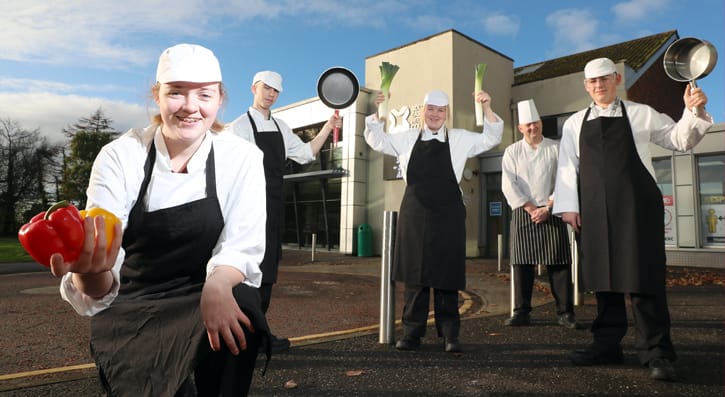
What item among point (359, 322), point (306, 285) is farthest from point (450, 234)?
point (306, 285)

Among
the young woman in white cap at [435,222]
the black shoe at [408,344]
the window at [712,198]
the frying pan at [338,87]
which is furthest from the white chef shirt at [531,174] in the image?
the window at [712,198]

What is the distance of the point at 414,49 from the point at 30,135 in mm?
38531

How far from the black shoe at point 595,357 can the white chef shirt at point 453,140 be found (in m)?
1.56

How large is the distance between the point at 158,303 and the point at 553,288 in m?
4.33

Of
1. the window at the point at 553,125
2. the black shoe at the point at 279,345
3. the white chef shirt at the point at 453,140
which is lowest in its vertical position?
the black shoe at the point at 279,345

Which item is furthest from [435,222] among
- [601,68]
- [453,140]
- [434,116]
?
[601,68]

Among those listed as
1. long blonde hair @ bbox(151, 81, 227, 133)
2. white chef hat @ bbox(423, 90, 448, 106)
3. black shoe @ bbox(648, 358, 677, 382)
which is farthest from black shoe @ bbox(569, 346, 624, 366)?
long blonde hair @ bbox(151, 81, 227, 133)

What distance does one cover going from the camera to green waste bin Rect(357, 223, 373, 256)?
1698cm

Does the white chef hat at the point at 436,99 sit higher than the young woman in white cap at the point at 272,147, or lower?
higher

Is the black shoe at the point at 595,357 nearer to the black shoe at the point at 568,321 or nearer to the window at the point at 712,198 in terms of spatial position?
the black shoe at the point at 568,321

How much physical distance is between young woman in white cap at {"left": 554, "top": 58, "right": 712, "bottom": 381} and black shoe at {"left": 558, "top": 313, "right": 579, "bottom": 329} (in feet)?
3.97

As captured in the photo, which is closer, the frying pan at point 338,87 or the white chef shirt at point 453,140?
the frying pan at point 338,87

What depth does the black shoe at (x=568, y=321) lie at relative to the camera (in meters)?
4.49

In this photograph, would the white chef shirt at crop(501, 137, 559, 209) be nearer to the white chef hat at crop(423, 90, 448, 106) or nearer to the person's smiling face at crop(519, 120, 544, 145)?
the person's smiling face at crop(519, 120, 544, 145)
